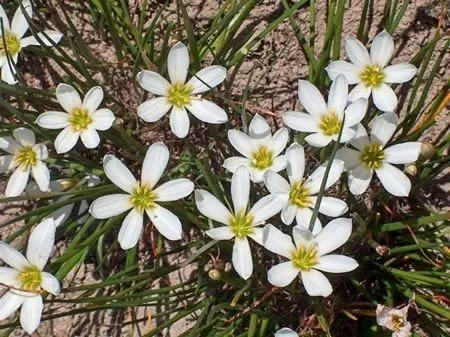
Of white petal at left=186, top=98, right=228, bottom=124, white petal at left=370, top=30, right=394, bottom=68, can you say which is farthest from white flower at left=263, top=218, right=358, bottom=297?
white petal at left=370, top=30, right=394, bottom=68

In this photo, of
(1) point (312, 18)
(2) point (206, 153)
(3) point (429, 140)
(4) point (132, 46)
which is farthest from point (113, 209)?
(3) point (429, 140)

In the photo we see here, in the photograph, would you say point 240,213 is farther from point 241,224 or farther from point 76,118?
point 76,118

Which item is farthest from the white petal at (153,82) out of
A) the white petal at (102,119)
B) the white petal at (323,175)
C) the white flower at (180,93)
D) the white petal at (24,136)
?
the white petal at (323,175)

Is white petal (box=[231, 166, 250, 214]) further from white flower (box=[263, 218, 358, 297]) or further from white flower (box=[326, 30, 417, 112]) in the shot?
white flower (box=[326, 30, 417, 112])

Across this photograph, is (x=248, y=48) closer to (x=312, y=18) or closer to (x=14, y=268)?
(x=312, y=18)

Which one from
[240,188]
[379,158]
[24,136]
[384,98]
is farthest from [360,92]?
[24,136]
